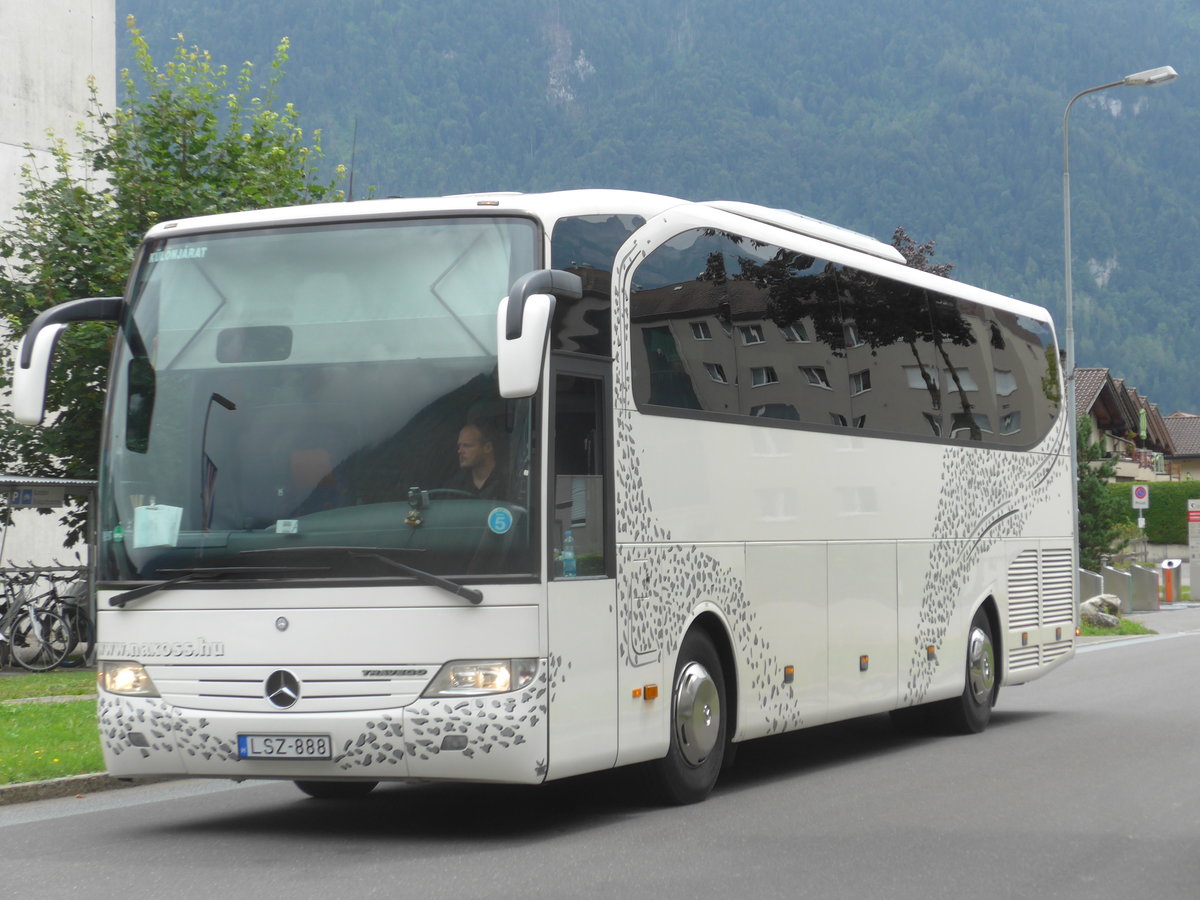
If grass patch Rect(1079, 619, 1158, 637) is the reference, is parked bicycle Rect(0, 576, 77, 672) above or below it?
above

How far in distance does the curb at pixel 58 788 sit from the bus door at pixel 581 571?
10.4 ft

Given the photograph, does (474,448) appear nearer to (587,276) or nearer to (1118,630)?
(587,276)

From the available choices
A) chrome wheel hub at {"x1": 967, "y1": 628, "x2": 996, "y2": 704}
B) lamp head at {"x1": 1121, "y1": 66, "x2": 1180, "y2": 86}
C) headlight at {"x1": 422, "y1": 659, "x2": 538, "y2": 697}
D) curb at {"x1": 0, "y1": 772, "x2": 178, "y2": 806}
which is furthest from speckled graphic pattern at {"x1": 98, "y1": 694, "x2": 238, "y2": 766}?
lamp head at {"x1": 1121, "y1": 66, "x2": 1180, "y2": 86}

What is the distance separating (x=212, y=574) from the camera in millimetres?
8961

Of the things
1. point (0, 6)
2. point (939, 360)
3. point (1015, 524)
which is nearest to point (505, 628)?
point (939, 360)

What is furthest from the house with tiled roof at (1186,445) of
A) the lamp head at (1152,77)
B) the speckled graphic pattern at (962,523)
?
the speckled graphic pattern at (962,523)

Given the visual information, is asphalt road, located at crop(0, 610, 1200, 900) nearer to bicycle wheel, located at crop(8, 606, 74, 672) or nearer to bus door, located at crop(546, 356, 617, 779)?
Answer: bus door, located at crop(546, 356, 617, 779)

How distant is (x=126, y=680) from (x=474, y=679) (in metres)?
1.85

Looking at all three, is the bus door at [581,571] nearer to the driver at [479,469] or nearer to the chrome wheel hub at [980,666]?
the driver at [479,469]

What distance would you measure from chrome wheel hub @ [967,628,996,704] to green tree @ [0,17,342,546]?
37.0ft

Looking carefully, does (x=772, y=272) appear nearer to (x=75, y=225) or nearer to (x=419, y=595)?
(x=419, y=595)

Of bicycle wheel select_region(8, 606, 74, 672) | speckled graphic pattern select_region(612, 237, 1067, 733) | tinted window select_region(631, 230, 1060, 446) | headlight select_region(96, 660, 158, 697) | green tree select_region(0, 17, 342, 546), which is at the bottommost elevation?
bicycle wheel select_region(8, 606, 74, 672)

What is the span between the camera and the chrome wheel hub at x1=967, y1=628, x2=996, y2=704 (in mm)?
15102

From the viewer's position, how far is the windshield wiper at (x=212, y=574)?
8.83 m
